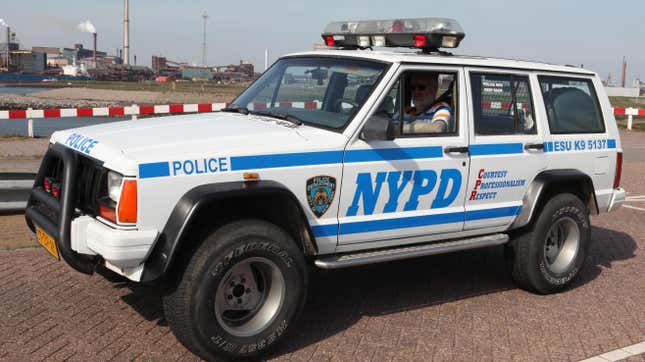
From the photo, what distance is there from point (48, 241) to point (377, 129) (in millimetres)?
2299

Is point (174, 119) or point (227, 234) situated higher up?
point (174, 119)

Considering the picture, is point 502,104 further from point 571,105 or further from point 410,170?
point 410,170

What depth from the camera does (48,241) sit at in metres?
4.59

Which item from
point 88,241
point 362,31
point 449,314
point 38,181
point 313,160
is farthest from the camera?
point 362,31

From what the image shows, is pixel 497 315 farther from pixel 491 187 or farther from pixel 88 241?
pixel 88 241

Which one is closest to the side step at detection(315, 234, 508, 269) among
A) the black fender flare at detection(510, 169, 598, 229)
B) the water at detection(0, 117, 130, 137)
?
the black fender flare at detection(510, 169, 598, 229)

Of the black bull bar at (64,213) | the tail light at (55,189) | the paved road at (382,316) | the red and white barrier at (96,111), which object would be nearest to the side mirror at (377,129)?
the paved road at (382,316)

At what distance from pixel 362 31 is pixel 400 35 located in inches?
14.9

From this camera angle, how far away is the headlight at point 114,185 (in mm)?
4172

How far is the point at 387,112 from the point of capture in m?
5.08

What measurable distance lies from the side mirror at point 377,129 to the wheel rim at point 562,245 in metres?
2.25

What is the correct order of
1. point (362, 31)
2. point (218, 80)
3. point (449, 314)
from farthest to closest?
point (218, 80) → point (362, 31) → point (449, 314)

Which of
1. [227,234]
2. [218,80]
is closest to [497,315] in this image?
[227,234]

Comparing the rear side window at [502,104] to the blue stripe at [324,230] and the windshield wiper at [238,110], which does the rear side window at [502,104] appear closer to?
the blue stripe at [324,230]
